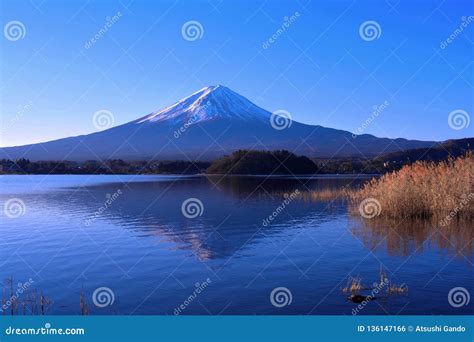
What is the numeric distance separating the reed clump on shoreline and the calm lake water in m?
1.10

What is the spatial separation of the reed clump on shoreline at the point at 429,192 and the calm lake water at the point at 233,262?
1.10 m

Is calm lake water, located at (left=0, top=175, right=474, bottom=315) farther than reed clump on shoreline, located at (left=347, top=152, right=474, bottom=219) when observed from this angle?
No

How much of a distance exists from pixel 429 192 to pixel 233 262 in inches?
366

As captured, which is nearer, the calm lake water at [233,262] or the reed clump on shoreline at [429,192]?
the calm lake water at [233,262]

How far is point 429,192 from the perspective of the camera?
18.8 meters

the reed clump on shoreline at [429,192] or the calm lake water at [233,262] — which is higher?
the reed clump on shoreline at [429,192]

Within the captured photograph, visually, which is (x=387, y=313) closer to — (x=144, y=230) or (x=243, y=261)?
(x=243, y=261)

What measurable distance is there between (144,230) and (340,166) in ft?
265

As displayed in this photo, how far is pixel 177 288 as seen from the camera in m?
10.4

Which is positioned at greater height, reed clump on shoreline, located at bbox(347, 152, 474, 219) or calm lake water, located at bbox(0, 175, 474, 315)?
reed clump on shoreline, located at bbox(347, 152, 474, 219)

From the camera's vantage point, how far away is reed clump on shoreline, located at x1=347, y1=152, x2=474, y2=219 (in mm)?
17578

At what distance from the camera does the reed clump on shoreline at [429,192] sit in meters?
17.6

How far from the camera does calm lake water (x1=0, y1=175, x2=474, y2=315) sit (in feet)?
30.7

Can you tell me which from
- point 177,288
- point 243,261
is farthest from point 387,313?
point 243,261
